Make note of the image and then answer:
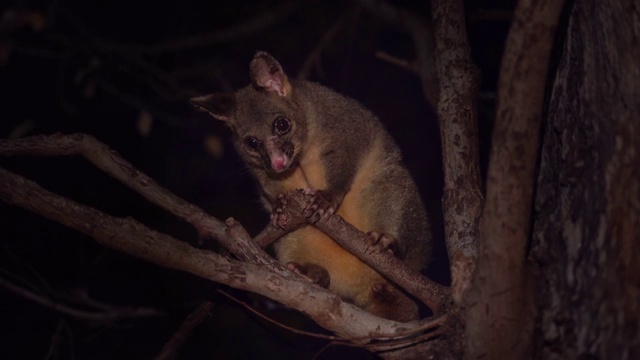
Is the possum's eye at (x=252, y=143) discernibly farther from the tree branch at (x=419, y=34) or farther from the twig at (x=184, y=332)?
the tree branch at (x=419, y=34)

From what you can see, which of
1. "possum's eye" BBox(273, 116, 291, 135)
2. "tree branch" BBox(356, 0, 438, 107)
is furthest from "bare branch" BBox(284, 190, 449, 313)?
Result: "tree branch" BBox(356, 0, 438, 107)

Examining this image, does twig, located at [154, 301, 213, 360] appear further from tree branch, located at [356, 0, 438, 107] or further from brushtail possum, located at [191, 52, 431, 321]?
tree branch, located at [356, 0, 438, 107]

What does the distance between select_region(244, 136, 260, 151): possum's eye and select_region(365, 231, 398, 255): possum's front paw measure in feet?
3.09

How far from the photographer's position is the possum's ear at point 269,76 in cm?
403

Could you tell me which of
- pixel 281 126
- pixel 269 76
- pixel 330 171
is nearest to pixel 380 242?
pixel 330 171

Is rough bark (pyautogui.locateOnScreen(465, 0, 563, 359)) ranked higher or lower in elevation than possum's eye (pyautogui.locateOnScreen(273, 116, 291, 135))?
lower

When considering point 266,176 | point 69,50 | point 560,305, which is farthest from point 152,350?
point 560,305

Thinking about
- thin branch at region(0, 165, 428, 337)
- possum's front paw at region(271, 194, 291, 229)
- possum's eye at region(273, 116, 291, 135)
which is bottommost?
thin branch at region(0, 165, 428, 337)

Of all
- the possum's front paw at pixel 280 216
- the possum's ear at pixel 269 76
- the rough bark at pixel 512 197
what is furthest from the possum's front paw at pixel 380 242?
the possum's ear at pixel 269 76

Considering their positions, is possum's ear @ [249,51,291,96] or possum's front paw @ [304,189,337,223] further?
possum's ear @ [249,51,291,96]

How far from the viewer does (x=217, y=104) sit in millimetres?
4105

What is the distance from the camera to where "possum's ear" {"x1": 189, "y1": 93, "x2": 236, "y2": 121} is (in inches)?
159

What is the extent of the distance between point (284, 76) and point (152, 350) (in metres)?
2.05

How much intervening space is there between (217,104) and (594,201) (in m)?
2.53
